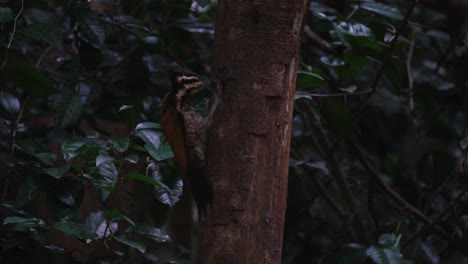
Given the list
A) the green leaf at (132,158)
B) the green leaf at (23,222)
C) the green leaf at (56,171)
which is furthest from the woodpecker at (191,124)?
the green leaf at (23,222)

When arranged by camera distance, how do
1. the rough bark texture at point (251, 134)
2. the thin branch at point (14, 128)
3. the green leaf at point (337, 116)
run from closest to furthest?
the rough bark texture at point (251, 134), the thin branch at point (14, 128), the green leaf at point (337, 116)

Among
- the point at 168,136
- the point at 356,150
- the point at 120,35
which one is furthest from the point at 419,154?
the point at 168,136

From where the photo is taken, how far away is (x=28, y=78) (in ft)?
6.86

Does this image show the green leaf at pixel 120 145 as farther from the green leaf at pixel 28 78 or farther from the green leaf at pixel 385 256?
the green leaf at pixel 385 256

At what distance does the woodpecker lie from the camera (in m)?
1.61

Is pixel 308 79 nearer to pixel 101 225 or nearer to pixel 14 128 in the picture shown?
pixel 101 225

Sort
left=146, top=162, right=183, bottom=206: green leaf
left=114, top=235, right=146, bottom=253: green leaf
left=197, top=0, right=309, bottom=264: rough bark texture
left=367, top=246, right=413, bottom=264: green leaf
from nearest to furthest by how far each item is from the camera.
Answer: left=197, top=0, right=309, bottom=264: rough bark texture, left=114, top=235, right=146, bottom=253: green leaf, left=146, top=162, right=183, bottom=206: green leaf, left=367, top=246, right=413, bottom=264: green leaf

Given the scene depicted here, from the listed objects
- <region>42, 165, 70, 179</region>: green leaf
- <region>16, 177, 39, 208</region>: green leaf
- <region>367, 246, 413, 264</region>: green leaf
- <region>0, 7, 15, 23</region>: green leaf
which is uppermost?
<region>0, 7, 15, 23</region>: green leaf

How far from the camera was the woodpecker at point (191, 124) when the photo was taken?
161 cm

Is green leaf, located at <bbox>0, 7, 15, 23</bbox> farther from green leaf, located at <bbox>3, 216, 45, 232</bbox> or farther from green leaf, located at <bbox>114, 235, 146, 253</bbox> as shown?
green leaf, located at <bbox>114, 235, 146, 253</bbox>

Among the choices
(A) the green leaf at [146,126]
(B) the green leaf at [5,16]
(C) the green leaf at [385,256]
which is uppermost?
(B) the green leaf at [5,16]

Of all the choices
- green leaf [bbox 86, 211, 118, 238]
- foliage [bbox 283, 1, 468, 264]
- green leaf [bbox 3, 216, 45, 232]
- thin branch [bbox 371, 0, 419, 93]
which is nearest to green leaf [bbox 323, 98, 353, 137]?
foliage [bbox 283, 1, 468, 264]

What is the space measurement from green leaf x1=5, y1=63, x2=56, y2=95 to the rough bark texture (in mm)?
698

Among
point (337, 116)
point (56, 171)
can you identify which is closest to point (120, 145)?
point (56, 171)
